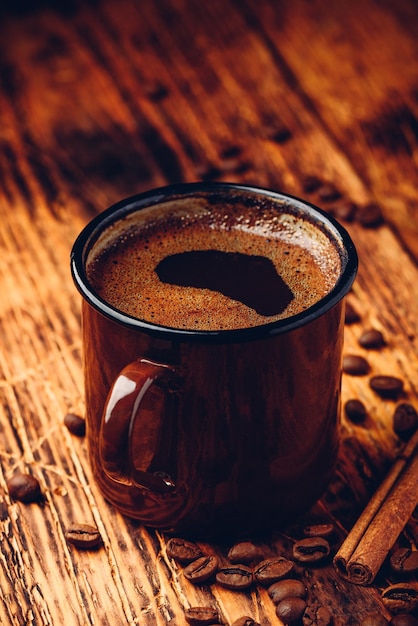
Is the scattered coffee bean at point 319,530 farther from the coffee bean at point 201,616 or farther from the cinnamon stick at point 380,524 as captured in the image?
the coffee bean at point 201,616

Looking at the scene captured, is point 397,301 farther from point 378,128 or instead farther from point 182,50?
point 182,50

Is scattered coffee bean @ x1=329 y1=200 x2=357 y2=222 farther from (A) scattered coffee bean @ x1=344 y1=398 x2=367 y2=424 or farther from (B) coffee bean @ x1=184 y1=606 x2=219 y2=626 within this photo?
(B) coffee bean @ x1=184 y1=606 x2=219 y2=626

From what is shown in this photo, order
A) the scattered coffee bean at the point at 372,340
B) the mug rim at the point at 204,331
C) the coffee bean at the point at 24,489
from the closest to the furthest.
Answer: the mug rim at the point at 204,331 < the coffee bean at the point at 24,489 < the scattered coffee bean at the point at 372,340

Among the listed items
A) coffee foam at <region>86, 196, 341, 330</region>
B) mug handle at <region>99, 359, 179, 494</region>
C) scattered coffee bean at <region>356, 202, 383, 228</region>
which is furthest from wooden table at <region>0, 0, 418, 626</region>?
coffee foam at <region>86, 196, 341, 330</region>

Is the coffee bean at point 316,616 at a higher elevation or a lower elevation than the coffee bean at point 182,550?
lower

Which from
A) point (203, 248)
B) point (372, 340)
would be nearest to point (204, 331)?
point (203, 248)

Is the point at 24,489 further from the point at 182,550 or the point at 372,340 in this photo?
the point at 372,340

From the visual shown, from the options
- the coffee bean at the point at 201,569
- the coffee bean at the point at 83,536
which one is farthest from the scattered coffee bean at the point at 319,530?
the coffee bean at the point at 83,536
